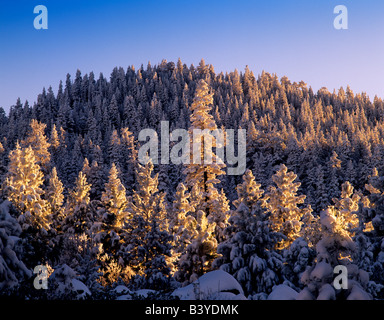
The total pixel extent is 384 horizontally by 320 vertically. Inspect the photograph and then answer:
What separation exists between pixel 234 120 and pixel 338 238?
122305mm

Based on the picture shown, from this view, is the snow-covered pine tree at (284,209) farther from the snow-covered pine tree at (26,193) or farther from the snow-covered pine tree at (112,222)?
the snow-covered pine tree at (26,193)

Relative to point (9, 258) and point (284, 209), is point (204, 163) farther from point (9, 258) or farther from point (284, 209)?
point (9, 258)

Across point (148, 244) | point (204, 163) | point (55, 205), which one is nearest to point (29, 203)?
point (55, 205)

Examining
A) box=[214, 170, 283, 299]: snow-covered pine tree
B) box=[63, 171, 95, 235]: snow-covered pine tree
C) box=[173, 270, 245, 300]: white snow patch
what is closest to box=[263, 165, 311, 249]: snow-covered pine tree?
box=[214, 170, 283, 299]: snow-covered pine tree

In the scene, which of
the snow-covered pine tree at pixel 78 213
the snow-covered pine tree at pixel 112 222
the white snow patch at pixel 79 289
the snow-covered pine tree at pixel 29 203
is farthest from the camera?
the snow-covered pine tree at pixel 78 213

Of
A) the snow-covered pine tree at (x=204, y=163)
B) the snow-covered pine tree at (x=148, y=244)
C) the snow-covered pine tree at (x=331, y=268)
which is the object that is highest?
the snow-covered pine tree at (x=204, y=163)

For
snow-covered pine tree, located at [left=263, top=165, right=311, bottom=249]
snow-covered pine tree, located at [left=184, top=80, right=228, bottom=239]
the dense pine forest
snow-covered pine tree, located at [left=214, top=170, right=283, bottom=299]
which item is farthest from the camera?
snow-covered pine tree, located at [left=263, top=165, right=311, bottom=249]

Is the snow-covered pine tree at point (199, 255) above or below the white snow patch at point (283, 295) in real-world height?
below

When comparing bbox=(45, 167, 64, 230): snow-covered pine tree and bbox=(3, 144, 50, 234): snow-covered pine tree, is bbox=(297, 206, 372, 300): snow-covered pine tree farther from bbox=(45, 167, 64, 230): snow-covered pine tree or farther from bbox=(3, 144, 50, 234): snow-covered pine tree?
bbox=(45, 167, 64, 230): snow-covered pine tree

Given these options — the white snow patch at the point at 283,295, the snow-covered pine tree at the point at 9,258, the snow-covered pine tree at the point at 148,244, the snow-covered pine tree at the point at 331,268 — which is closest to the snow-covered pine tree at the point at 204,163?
the snow-covered pine tree at the point at 148,244

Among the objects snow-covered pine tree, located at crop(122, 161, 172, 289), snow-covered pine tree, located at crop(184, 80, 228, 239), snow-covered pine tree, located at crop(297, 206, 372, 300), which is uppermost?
snow-covered pine tree, located at crop(184, 80, 228, 239)

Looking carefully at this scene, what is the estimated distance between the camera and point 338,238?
30.0 ft

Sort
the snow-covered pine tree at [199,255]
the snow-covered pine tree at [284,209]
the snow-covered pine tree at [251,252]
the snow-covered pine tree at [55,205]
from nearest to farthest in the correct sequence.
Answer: the snow-covered pine tree at [251,252] → the snow-covered pine tree at [199,255] → the snow-covered pine tree at [284,209] → the snow-covered pine tree at [55,205]
